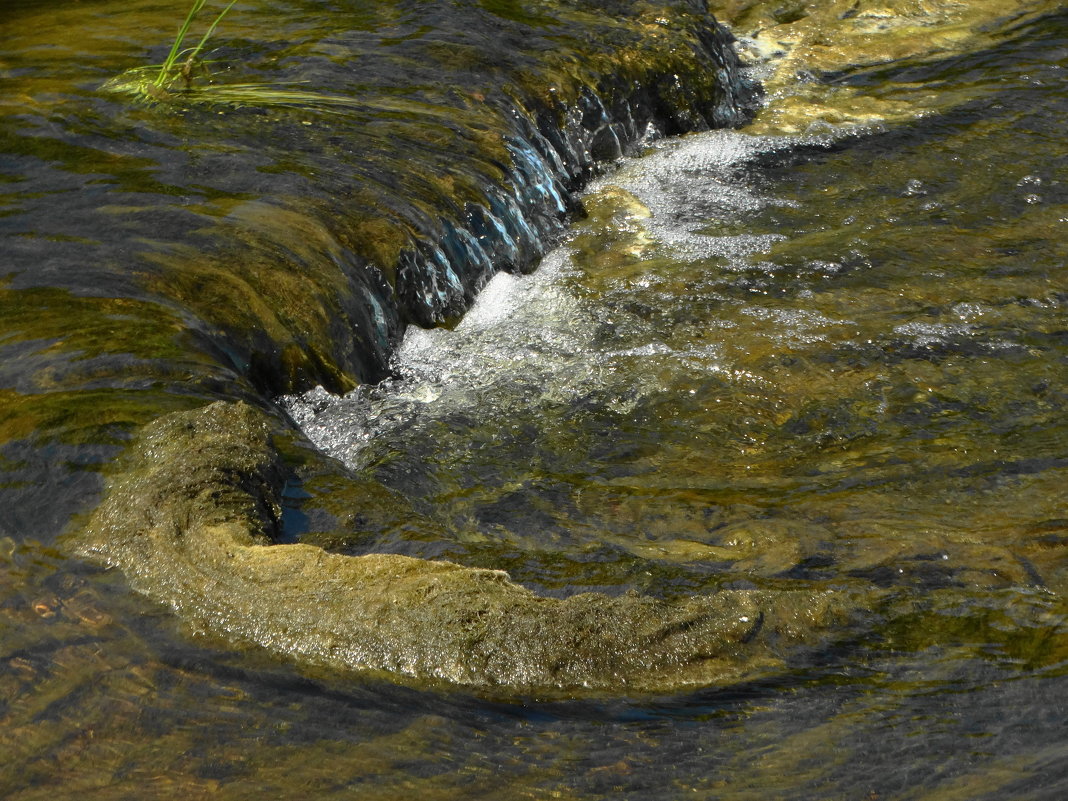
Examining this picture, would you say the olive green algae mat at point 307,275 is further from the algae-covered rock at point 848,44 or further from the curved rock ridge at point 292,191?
the algae-covered rock at point 848,44

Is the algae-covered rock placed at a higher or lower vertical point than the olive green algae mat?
lower

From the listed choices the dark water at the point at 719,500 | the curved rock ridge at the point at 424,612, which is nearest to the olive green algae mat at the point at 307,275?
the curved rock ridge at the point at 424,612

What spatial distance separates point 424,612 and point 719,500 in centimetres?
125

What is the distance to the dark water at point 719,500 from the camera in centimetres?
239

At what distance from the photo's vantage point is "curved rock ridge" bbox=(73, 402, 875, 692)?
8.63 feet

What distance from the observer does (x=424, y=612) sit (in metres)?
2.71

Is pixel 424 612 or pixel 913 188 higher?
pixel 424 612

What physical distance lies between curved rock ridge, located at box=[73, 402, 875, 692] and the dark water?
0.22ft

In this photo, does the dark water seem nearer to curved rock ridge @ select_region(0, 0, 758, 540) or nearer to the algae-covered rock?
curved rock ridge @ select_region(0, 0, 758, 540)

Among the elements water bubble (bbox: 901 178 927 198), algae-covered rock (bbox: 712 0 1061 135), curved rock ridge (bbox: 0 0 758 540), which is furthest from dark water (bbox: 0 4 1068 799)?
algae-covered rock (bbox: 712 0 1061 135)

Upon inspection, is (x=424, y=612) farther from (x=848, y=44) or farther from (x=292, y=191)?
(x=848, y=44)

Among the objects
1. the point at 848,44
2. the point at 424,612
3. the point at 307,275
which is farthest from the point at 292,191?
the point at 848,44

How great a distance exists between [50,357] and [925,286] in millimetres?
3538

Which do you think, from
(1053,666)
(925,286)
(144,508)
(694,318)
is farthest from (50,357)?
(925,286)
